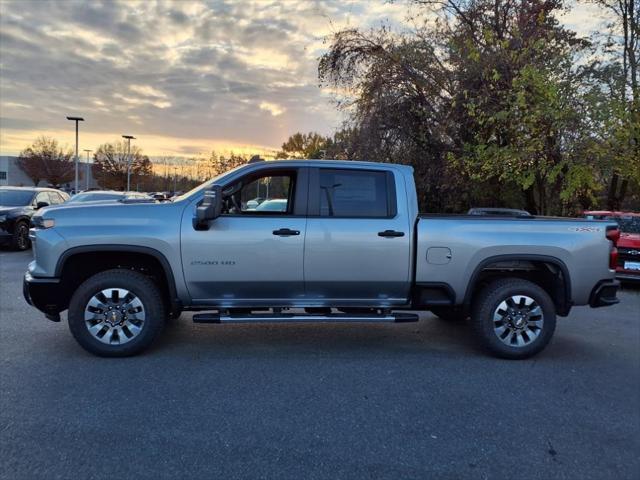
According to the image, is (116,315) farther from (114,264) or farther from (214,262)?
(214,262)

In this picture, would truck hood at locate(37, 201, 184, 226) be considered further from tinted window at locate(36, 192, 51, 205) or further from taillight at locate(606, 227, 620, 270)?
tinted window at locate(36, 192, 51, 205)

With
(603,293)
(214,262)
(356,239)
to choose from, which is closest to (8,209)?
(214,262)

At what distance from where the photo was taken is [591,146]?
12625 mm

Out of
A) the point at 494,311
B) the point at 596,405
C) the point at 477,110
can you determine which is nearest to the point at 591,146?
the point at 477,110

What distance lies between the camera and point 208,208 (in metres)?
4.71

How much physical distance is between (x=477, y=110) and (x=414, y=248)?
32.6ft

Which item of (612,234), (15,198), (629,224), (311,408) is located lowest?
(311,408)

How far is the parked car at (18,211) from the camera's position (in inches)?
514

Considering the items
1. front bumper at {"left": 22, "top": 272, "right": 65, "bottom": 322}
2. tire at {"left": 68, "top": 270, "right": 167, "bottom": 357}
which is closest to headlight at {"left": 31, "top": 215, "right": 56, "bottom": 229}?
front bumper at {"left": 22, "top": 272, "right": 65, "bottom": 322}

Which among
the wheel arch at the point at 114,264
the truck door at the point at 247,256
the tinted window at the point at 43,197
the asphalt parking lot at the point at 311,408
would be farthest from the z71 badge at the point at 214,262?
the tinted window at the point at 43,197

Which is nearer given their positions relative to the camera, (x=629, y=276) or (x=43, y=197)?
(x=629, y=276)

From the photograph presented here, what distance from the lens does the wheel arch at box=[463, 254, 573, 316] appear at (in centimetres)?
517

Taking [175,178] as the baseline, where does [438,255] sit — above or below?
below

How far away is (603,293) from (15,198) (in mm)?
14715
